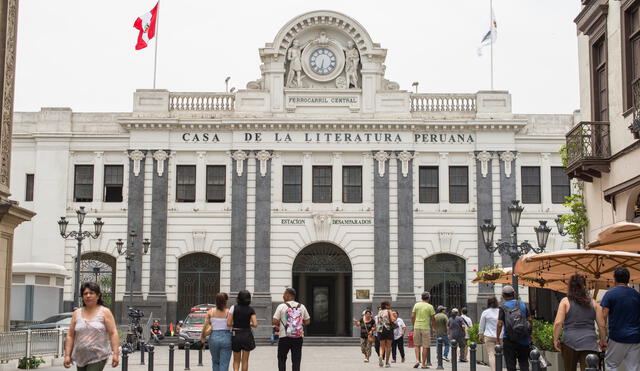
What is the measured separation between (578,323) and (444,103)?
30.9m

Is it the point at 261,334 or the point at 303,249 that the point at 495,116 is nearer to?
the point at 303,249

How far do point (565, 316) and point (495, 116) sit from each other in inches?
1201

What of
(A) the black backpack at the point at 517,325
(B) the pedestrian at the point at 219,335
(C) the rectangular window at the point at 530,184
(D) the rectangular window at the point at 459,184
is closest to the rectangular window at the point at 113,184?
(D) the rectangular window at the point at 459,184

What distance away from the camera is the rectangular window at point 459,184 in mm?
43156

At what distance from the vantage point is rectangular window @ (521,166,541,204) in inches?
1698

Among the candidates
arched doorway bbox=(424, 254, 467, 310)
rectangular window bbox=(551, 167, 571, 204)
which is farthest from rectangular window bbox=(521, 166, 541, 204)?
arched doorway bbox=(424, 254, 467, 310)

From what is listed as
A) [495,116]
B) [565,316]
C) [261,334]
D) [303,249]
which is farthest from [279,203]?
[565,316]

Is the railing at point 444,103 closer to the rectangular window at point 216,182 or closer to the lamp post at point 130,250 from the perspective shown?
the rectangular window at point 216,182

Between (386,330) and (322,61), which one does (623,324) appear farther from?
(322,61)

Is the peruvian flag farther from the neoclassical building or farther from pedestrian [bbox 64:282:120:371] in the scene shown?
pedestrian [bbox 64:282:120:371]

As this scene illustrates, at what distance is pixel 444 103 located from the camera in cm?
4366

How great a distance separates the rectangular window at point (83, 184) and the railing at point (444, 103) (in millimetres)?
15201

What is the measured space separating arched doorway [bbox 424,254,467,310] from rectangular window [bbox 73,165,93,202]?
51.6 ft

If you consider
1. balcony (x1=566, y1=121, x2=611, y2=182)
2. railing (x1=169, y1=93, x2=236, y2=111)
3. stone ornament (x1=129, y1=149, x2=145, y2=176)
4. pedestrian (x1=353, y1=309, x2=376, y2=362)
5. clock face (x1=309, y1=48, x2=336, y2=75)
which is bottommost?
pedestrian (x1=353, y1=309, x2=376, y2=362)
